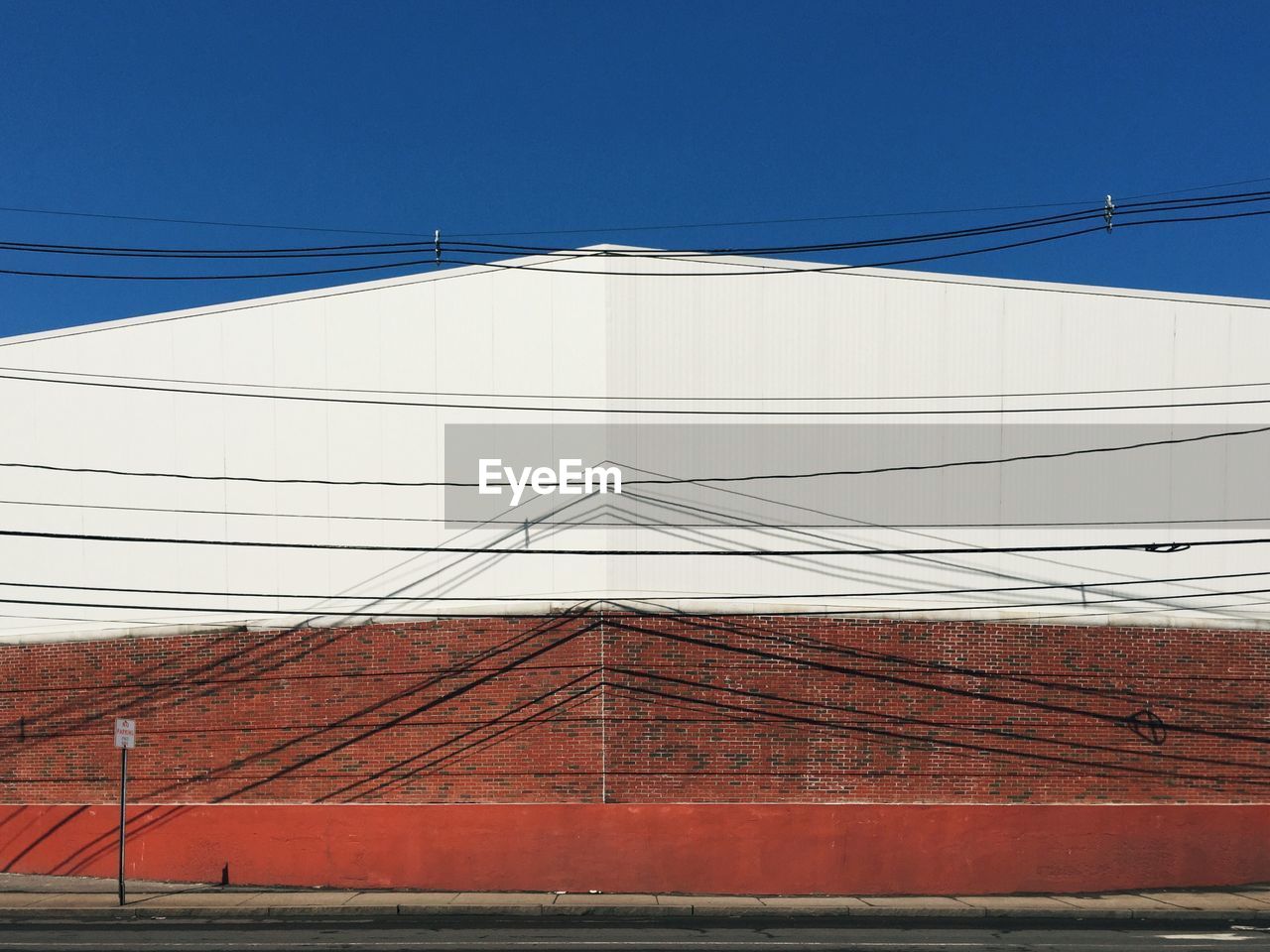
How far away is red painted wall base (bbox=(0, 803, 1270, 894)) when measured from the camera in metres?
16.7

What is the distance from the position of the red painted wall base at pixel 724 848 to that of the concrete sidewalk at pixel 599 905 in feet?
1.35

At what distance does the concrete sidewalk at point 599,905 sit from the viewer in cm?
1505

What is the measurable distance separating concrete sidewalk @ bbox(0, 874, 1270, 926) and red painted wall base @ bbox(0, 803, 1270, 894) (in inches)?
16.2

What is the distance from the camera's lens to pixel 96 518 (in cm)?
1870

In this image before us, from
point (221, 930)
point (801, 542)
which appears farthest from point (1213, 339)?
point (221, 930)

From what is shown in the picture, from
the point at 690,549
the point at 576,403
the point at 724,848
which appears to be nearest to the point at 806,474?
the point at 690,549

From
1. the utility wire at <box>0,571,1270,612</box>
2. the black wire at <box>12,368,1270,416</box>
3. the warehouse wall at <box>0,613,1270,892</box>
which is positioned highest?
the black wire at <box>12,368,1270,416</box>

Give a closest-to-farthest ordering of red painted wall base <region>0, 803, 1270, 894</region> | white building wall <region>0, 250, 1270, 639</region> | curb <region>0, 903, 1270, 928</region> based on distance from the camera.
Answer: curb <region>0, 903, 1270, 928</region>
red painted wall base <region>0, 803, 1270, 894</region>
white building wall <region>0, 250, 1270, 639</region>

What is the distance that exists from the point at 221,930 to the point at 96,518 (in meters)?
8.31

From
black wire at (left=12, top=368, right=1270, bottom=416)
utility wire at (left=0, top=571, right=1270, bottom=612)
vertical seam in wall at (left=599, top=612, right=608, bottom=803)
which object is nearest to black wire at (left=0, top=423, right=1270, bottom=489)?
black wire at (left=12, top=368, right=1270, bottom=416)

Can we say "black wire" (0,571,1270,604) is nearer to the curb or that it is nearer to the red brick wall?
the red brick wall

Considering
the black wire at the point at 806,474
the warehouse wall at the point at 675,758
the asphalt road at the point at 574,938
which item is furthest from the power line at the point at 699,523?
the asphalt road at the point at 574,938

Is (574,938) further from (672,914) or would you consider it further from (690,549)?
(690,549)

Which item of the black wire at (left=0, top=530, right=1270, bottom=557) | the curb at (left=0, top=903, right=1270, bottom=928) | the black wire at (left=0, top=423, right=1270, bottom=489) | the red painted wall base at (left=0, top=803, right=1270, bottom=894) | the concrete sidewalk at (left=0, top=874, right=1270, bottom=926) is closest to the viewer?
the curb at (left=0, top=903, right=1270, bottom=928)
